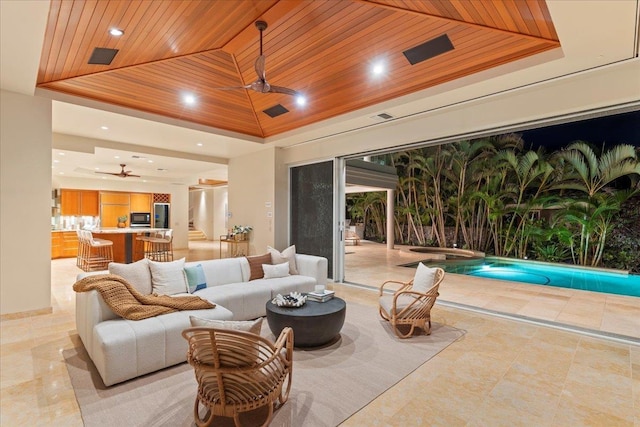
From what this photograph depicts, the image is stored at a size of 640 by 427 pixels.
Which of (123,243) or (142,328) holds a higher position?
(123,243)

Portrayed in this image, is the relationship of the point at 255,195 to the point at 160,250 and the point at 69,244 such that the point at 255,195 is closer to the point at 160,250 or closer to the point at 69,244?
the point at 160,250

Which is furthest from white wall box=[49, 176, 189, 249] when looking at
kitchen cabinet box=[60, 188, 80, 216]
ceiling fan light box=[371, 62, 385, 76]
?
ceiling fan light box=[371, 62, 385, 76]

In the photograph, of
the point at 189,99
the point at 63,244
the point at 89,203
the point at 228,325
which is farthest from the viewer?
the point at 89,203

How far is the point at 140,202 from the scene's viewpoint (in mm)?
13039

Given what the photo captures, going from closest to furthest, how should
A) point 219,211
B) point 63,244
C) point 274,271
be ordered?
point 274,271, point 63,244, point 219,211

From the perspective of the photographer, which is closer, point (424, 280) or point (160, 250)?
point (424, 280)

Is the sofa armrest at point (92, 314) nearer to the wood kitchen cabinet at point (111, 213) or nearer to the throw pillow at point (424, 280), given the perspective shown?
the throw pillow at point (424, 280)

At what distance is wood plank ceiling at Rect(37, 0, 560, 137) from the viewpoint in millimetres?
3232

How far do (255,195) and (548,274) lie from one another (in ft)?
25.8

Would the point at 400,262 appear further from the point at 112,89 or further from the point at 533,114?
the point at 112,89

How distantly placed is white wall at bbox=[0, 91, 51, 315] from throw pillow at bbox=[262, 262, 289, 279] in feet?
10.4

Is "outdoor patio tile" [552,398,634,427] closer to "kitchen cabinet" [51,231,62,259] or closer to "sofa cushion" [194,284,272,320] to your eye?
"sofa cushion" [194,284,272,320]

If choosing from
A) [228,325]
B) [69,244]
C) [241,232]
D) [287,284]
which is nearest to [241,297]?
[287,284]

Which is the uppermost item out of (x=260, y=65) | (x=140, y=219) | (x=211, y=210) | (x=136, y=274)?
(x=260, y=65)
